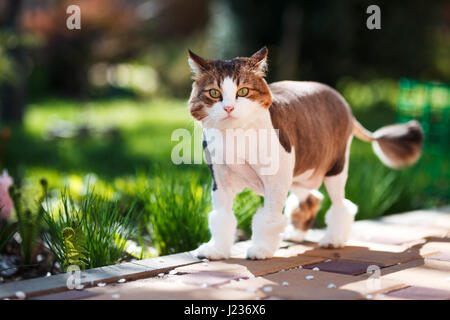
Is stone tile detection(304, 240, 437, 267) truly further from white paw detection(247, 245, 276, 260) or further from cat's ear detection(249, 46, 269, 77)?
cat's ear detection(249, 46, 269, 77)

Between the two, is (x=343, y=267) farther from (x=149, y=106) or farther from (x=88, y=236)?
(x=149, y=106)

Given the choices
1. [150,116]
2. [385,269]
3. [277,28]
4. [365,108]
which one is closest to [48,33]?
[150,116]

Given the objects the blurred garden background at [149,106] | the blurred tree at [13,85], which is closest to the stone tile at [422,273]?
the blurred garden background at [149,106]

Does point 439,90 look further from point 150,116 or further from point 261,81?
point 150,116

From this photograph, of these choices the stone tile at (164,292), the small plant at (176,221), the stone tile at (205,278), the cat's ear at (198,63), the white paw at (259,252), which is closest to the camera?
the stone tile at (164,292)

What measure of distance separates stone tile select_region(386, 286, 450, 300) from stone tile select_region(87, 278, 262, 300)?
0.58 m

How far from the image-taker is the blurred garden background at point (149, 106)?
3803mm

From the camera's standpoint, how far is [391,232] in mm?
4227

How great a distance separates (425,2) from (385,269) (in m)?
11.8

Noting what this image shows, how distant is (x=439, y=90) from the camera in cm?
584

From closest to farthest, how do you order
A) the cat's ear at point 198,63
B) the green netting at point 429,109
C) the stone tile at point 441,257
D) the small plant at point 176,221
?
the cat's ear at point 198,63
the stone tile at point 441,257
the small plant at point 176,221
the green netting at point 429,109

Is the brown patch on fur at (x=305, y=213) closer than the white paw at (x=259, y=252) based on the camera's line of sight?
No

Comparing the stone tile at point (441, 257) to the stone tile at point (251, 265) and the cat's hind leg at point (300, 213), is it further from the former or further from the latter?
the cat's hind leg at point (300, 213)

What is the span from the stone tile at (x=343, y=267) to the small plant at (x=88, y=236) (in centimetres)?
102
